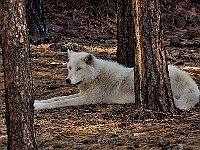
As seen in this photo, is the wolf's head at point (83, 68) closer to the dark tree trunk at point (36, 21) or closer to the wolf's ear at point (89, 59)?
the wolf's ear at point (89, 59)

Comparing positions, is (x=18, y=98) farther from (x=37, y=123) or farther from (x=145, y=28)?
(x=145, y=28)

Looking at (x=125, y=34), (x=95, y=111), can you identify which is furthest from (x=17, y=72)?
(x=125, y=34)

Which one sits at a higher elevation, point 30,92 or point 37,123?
point 30,92

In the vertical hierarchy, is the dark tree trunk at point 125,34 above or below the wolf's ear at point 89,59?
above

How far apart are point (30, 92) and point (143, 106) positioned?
7.38 feet

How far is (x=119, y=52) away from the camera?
290 inches

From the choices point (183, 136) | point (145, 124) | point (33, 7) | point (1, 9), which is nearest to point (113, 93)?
point (145, 124)

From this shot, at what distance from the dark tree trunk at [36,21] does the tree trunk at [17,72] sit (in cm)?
799

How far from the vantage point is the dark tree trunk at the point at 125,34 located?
710 cm

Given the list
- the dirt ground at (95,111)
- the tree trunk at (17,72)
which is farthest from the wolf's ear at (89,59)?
the tree trunk at (17,72)

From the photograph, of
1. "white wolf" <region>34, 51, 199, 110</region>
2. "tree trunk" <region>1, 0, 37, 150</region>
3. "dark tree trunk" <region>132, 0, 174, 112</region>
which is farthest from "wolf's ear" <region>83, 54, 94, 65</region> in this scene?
"tree trunk" <region>1, 0, 37, 150</region>

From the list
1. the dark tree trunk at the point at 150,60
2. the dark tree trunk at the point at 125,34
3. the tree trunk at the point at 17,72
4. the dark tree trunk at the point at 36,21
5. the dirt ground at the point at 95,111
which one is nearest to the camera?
the tree trunk at the point at 17,72

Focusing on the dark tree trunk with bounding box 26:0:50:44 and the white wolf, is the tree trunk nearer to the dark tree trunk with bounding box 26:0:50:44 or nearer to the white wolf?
the white wolf

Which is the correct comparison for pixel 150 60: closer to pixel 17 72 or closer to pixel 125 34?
pixel 125 34
